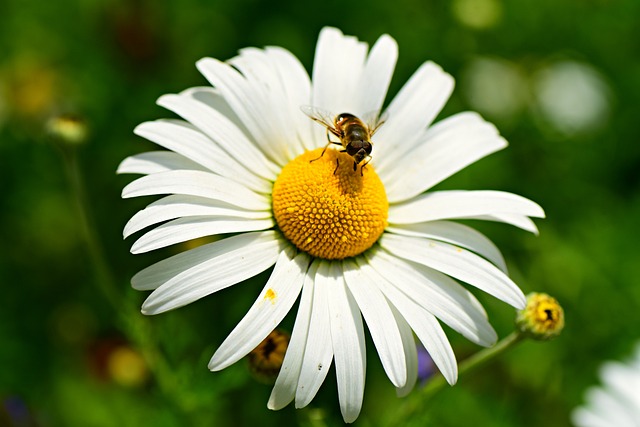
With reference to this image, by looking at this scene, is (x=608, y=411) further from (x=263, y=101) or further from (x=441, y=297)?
(x=263, y=101)

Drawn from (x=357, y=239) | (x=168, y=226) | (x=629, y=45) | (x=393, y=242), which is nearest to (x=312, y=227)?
(x=357, y=239)

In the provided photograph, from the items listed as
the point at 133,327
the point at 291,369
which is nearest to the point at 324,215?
the point at 291,369

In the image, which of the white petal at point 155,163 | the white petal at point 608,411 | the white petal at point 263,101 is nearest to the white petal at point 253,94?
the white petal at point 263,101

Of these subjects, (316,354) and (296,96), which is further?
(296,96)

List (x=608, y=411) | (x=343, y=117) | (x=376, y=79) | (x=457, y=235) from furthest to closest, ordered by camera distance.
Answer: (x=608, y=411) → (x=376, y=79) → (x=343, y=117) → (x=457, y=235)

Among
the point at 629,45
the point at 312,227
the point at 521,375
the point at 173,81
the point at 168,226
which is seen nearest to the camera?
the point at 168,226

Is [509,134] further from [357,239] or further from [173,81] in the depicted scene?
[357,239]
